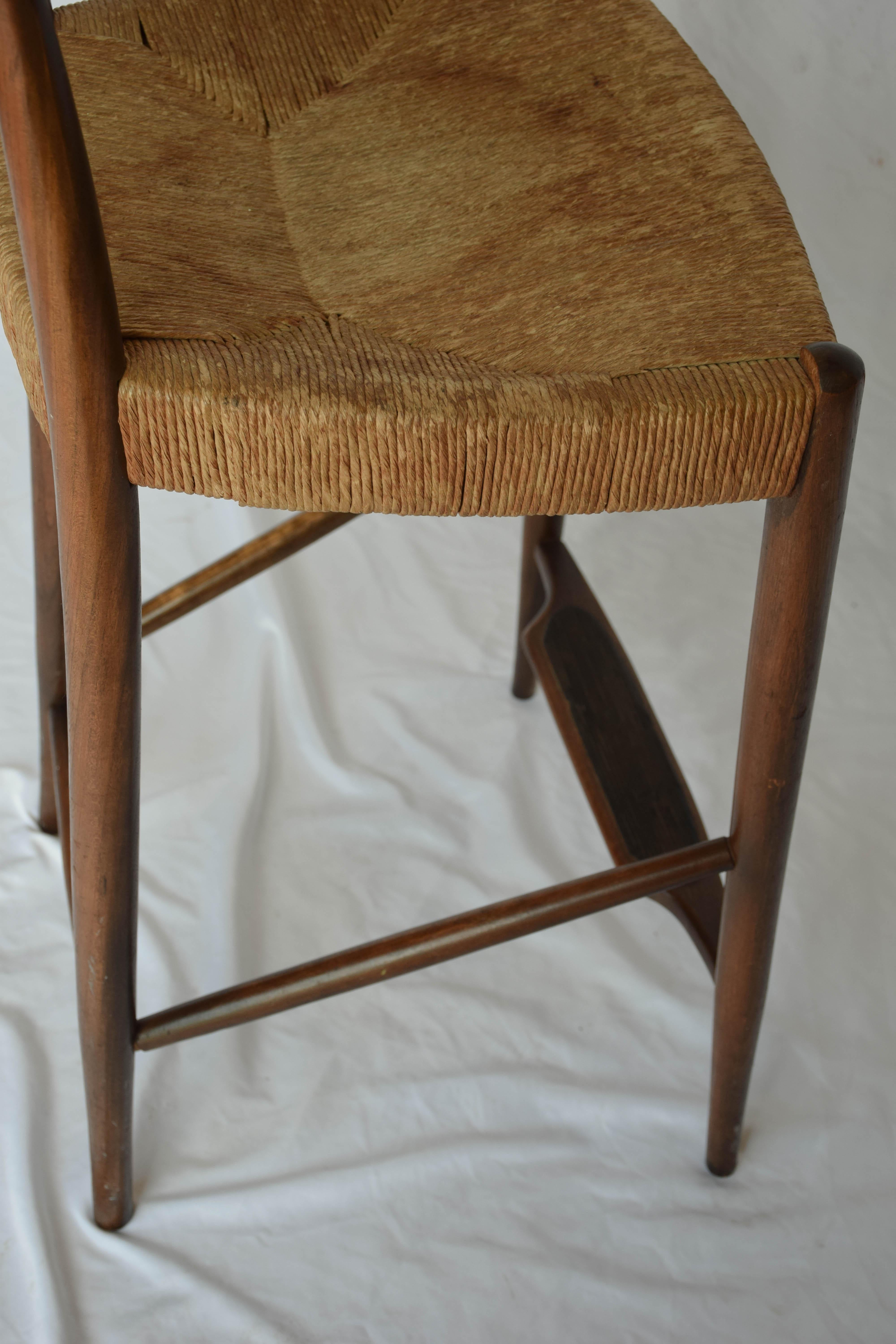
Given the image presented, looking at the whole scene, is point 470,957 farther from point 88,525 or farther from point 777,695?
point 88,525

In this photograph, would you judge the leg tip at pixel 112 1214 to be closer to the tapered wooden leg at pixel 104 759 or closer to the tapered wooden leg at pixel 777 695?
the tapered wooden leg at pixel 104 759

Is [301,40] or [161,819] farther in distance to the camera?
[161,819]

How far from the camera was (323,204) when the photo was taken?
0.65m

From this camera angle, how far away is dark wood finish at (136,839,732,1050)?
656 millimetres

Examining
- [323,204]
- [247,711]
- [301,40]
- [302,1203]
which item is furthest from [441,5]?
[302,1203]

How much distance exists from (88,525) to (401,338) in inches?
6.2

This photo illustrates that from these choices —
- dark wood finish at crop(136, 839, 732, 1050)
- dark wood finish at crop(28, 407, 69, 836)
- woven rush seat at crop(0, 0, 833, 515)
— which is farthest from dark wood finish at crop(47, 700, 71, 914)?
woven rush seat at crop(0, 0, 833, 515)

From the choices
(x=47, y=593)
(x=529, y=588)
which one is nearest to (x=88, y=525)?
(x=47, y=593)

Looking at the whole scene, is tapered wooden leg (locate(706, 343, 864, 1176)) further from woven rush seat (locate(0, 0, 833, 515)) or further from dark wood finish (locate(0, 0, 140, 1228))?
dark wood finish (locate(0, 0, 140, 1228))

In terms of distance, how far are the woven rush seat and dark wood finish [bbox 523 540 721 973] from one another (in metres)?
0.35

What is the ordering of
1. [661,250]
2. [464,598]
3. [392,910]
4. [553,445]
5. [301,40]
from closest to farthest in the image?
[553,445] → [661,250] → [301,40] → [392,910] → [464,598]

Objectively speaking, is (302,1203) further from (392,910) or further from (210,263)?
(210,263)

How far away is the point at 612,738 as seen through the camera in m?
0.91

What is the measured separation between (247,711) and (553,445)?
2.23ft
